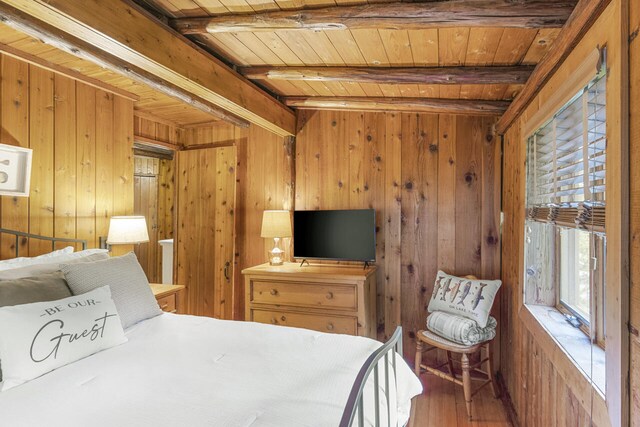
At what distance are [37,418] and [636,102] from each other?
1960mm

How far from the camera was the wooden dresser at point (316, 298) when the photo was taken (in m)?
2.86

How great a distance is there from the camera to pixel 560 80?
1543 millimetres

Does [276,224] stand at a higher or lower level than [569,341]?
higher

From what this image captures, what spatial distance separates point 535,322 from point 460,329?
695mm

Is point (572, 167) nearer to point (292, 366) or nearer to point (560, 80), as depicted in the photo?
point (560, 80)

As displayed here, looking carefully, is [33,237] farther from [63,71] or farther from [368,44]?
[368,44]

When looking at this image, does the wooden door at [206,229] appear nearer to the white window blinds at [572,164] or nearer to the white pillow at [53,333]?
the white pillow at [53,333]

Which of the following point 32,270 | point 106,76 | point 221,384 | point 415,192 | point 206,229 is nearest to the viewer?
point 221,384

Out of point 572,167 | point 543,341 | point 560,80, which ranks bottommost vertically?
point 543,341

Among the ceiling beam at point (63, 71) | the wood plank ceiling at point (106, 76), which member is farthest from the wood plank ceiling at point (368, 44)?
the ceiling beam at point (63, 71)

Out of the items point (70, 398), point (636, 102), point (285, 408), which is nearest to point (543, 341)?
point (636, 102)

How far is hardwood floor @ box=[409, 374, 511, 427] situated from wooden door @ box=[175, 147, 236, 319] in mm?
2072

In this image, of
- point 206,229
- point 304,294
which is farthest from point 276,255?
point 206,229

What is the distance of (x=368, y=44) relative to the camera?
6.64 feet
